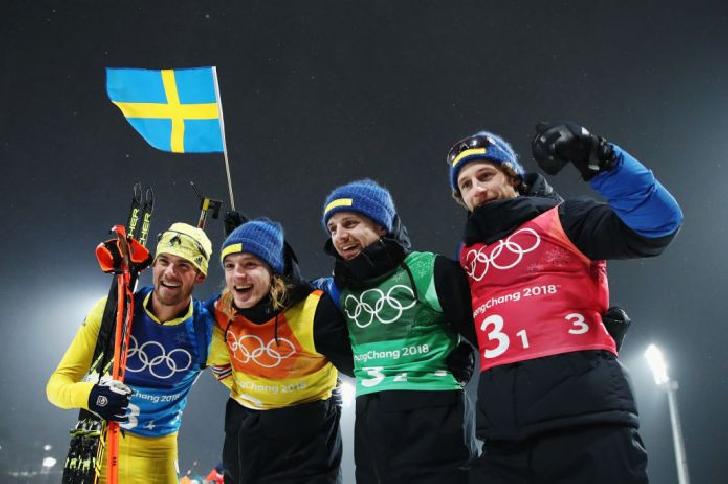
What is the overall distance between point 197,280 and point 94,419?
1.38 meters

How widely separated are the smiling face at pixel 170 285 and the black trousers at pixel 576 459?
2.89 meters

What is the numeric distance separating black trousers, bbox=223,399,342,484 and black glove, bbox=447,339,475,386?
1.13m

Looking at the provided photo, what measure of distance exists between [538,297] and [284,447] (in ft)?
6.76

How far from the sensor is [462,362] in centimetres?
351

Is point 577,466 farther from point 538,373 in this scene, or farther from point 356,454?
point 356,454

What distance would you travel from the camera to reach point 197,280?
5.11 m

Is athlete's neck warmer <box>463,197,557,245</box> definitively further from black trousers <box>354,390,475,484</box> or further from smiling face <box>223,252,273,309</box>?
smiling face <box>223,252,273,309</box>

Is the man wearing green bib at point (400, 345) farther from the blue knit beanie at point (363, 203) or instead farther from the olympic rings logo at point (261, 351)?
the olympic rings logo at point (261, 351)

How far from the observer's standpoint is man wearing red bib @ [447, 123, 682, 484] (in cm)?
261

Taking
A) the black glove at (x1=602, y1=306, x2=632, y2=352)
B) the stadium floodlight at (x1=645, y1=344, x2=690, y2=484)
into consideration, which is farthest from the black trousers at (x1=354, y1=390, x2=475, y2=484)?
the stadium floodlight at (x1=645, y1=344, x2=690, y2=484)

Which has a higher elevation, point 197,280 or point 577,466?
point 197,280

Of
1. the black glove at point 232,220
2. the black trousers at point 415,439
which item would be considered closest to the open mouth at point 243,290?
the black glove at point 232,220

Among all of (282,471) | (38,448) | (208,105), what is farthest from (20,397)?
(282,471)

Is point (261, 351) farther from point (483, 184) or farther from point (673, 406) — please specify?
point (673, 406)
